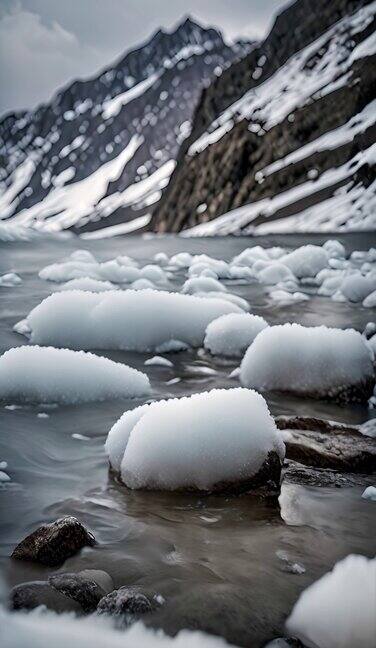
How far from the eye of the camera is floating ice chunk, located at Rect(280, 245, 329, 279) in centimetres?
1381

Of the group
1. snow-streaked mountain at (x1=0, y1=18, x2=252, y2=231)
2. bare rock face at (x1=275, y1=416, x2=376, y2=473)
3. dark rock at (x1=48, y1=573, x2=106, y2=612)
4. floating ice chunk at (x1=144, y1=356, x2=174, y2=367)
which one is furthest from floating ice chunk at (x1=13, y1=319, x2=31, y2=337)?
snow-streaked mountain at (x1=0, y1=18, x2=252, y2=231)

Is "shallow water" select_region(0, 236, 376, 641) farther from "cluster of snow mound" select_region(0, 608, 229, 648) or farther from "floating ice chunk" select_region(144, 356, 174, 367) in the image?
"floating ice chunk" select_region(144, 356, 174, 367)

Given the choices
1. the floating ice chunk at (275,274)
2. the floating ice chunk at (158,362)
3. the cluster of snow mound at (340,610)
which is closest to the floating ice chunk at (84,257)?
the floating ice chunk at (275,274)

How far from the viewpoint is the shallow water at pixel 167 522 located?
2291 mm

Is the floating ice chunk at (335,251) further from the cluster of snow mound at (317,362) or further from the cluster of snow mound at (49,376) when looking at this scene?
the cluster of snow mound at (49,376)

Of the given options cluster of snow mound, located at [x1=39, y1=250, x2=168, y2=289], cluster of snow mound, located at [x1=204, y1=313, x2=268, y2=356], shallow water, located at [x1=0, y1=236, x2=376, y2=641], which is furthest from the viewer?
cluster of snow mound, located at [x1=39, y1=250, x2=168, y2=289]

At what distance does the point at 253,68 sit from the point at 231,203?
2793 cm

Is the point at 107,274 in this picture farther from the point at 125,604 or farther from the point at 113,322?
the point at 125,604

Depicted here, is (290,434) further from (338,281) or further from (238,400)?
(338,281)

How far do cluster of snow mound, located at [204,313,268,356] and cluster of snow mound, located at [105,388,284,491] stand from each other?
9.43 ft

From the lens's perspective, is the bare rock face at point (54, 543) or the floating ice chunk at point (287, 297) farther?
the floating ice chunk at point (287, 297)

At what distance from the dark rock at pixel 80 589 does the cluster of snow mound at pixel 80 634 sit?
7 cm

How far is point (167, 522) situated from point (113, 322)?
12.0ft

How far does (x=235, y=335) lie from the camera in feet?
20.2
